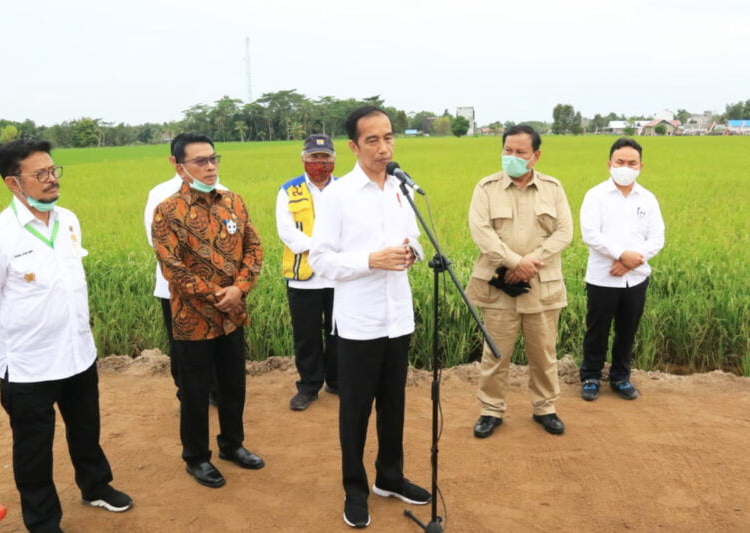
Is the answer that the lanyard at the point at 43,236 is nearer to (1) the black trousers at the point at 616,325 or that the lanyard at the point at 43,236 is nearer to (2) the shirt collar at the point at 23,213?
(2) the shirt collar at the point at 23,213

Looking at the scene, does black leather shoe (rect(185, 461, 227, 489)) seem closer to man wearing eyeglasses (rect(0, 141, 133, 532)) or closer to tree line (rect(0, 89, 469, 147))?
man wearing eyeglasses (rect(0, 141, 133, 532))

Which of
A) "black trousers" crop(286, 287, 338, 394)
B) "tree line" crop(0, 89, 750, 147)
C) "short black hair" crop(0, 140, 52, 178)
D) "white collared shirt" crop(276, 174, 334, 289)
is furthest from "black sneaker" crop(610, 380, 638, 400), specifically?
"tree line" crop(0, 89, 750, 147)

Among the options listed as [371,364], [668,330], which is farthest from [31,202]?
[668,330]

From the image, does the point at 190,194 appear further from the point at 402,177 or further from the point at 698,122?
the point at 698,122

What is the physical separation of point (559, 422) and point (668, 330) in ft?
6.61

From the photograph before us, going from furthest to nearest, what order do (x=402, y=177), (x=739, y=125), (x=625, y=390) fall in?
(x=739, y=125) < (x=625, y=390) < (x=402, y=177)

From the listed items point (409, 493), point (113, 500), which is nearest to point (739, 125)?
point (409, 493)

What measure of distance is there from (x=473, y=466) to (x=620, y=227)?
2043mm

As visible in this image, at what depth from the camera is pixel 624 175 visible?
443 centimetres

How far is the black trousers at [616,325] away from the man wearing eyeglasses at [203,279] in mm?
2543

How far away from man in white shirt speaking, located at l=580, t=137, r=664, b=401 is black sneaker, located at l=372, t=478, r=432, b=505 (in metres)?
1.88

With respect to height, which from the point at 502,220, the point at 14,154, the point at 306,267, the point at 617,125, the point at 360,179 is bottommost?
the point at 306,267

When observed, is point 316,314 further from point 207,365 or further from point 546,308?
point 546,308

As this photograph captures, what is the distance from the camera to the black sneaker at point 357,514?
3082 mm
